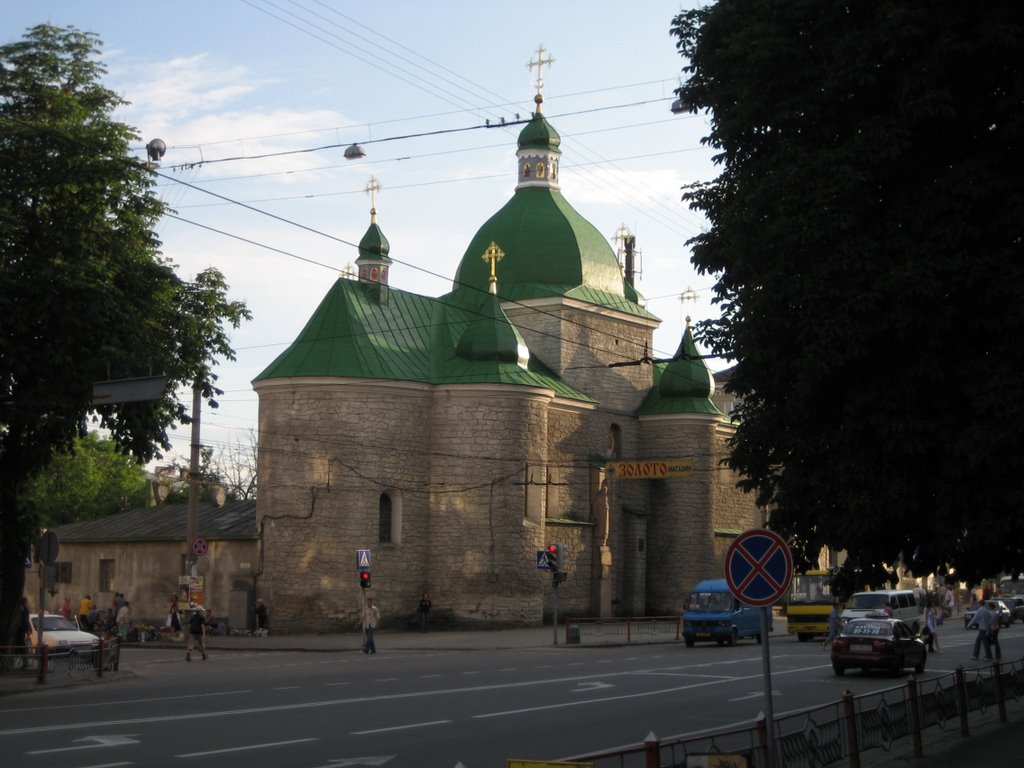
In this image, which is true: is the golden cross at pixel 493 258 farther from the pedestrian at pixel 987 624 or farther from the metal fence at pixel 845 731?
the metal fence at pixel 845 731

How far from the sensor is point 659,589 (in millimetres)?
56125

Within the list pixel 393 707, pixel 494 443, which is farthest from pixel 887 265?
pixel 494 443

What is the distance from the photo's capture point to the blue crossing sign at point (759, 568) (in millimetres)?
12391

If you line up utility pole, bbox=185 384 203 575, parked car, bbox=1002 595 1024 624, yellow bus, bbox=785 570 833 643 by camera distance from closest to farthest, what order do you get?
utility pole, bbox=185 384 203 575
yellow bus, bbox=785 570 833 643
parked car, bbox=1002 595 1024 624

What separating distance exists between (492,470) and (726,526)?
57.3 feet

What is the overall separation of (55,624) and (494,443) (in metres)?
18.1

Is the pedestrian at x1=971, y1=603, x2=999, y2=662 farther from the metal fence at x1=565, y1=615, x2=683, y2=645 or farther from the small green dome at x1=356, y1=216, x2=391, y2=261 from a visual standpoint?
the small green dome at x1=356, y1=216, x2=391, y2=261

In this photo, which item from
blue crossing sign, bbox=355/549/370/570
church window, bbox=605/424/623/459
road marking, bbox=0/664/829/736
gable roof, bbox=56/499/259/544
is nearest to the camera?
road marking, bbox=0/664/829/736

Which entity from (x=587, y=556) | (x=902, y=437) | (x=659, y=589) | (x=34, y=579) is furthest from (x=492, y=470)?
(x=902, y=437)

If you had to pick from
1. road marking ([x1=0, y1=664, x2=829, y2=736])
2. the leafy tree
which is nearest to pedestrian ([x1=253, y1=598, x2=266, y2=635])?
road marking ([x1=0, y1=664, x2=829, y2=736])

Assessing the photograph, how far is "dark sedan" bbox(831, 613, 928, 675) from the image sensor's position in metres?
26.3

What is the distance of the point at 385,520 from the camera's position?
46688 millimetres

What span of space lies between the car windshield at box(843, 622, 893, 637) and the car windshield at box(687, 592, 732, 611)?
40.1 feet

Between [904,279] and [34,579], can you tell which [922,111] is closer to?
[904,279]
